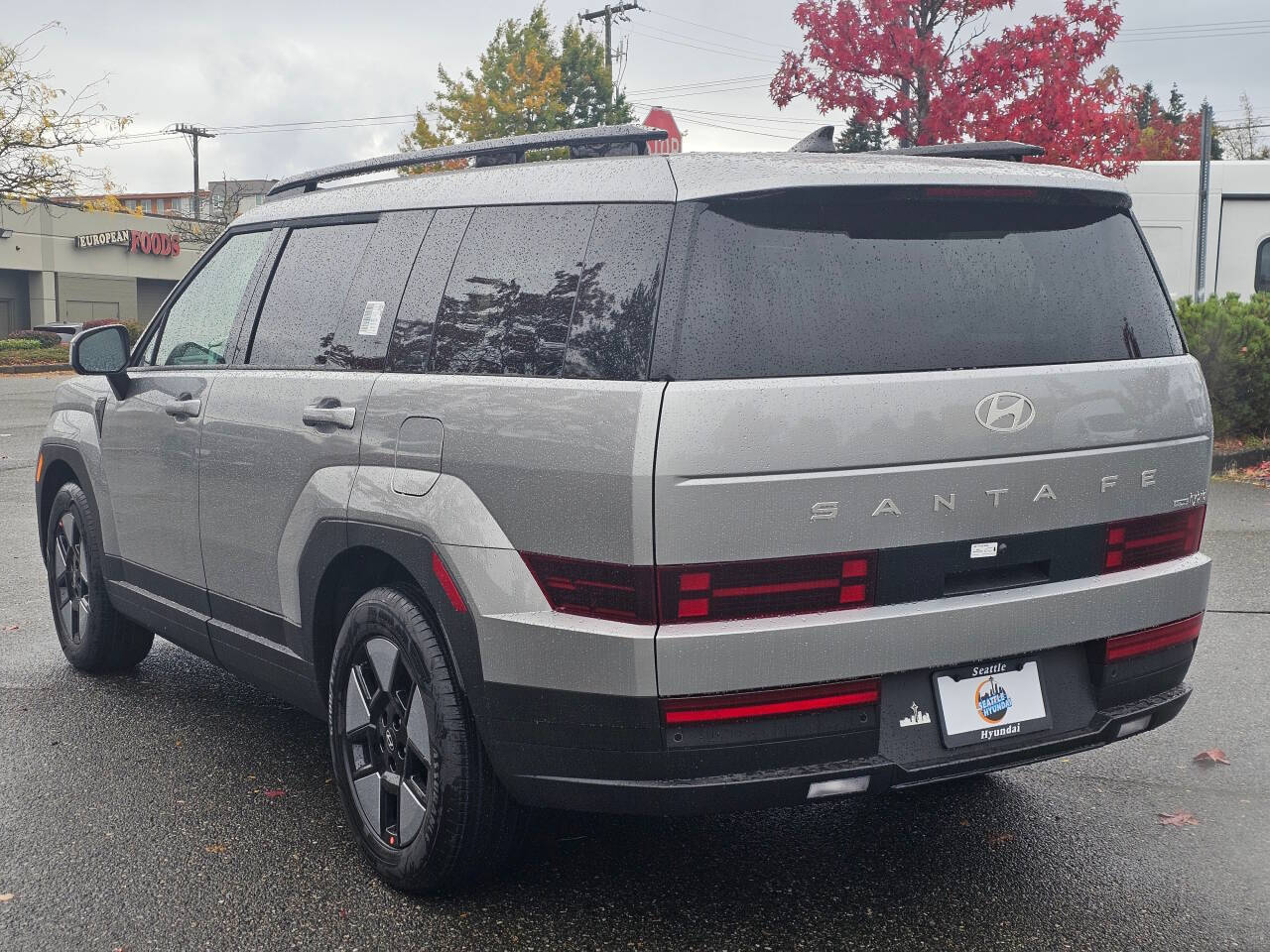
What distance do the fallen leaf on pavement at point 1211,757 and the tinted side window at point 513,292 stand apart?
2950 mm

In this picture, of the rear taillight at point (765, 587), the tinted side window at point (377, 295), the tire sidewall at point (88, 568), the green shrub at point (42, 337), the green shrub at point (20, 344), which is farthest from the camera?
the green shrub at point (42, 337)

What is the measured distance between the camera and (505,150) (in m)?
4.05

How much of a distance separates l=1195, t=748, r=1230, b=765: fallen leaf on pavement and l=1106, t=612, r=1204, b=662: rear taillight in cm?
131

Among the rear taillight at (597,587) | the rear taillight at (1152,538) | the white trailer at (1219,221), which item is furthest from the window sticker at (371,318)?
the white trailer at (1219,221)

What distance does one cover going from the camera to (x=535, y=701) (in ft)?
10.5

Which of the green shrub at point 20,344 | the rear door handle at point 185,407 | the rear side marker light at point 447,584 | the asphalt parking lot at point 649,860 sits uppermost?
the rear door handle at point 185,407

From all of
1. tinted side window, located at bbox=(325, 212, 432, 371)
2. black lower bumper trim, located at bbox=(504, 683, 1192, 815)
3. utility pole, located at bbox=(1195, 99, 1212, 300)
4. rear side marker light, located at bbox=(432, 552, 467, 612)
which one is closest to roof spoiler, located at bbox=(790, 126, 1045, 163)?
tinted side window, located at bbox=(325, 212, 432, 371)

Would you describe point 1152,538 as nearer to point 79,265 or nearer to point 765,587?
point 765,587

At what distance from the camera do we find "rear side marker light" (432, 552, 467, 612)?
3.34 metres

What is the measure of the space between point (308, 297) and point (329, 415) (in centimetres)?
63

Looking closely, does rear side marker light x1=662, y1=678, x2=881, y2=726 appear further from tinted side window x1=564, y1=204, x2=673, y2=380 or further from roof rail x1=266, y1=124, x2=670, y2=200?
roof rail x1=266, y1=124, x2=670, y2=200

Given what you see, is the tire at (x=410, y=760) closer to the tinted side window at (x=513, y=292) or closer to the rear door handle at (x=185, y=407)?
the tinted side window at (x=513, y=292)

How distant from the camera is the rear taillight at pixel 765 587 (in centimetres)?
299

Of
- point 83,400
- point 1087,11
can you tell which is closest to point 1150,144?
point 1087,11
